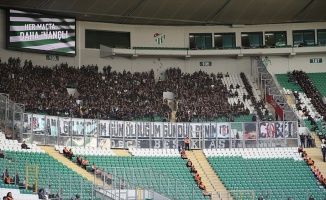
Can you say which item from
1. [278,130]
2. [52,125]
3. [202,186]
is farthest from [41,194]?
[278,130]

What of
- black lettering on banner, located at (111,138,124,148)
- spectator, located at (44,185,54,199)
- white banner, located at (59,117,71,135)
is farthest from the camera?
black lettering on banner, located at (111,138,124,148)

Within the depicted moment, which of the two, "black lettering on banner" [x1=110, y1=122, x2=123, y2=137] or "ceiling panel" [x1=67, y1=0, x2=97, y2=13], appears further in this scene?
"ceiling panel" [x1=67, y1=0, x2=97, y2=13]

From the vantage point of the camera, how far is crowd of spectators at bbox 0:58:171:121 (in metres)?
46.8

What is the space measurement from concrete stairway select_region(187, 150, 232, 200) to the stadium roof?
12017 mm

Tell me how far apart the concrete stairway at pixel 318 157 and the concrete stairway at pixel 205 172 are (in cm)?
649

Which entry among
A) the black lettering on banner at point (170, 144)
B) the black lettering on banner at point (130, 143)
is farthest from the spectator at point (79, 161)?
the black lettering on banner at point (170, 144)

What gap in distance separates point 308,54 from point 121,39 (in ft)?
48.0

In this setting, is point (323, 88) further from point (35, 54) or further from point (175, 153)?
point (35, 54)

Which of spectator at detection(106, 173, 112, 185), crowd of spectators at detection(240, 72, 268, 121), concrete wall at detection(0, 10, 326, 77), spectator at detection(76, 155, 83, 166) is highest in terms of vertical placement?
concrete wall at detection(0, 10, 326, 77)

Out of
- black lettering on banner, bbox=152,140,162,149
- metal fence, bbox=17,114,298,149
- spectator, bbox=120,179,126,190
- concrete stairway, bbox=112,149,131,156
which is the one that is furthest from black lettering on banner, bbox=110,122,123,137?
spectator, bbox=120,179,126,190

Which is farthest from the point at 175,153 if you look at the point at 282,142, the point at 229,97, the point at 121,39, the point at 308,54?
the point at 308,54

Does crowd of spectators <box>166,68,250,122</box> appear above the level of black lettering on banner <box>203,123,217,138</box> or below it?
above

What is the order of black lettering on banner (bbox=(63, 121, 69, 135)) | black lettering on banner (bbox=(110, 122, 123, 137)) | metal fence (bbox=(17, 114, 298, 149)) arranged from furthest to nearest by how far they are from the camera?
black lettering on banner (bbox=(110, 122, 123, 137)) < metal fence (bbox=(17, 114, 298, 149)) < black lettering on banner (bbox=(63, 121, 69, 135))

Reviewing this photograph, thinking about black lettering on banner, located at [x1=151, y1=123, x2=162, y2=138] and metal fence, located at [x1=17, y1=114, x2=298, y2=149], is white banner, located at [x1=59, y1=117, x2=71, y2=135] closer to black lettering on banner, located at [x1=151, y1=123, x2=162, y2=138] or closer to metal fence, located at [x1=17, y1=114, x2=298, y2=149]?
metal fence, located at [x1=17, y1=114, x2=298, y2=149]
